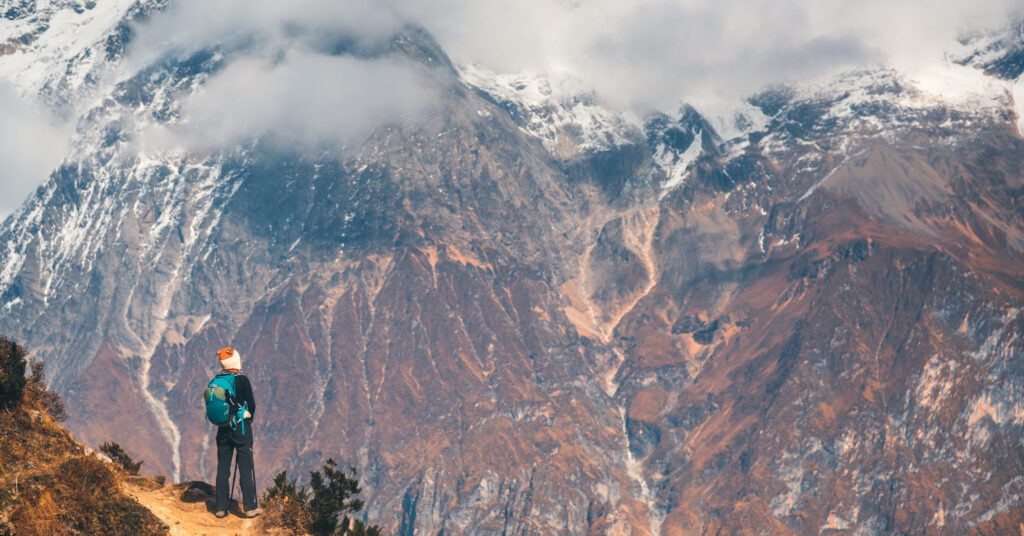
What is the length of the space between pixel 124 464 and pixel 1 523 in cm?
1260

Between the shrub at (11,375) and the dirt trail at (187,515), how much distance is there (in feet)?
15.1

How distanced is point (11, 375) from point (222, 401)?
8.87 metres

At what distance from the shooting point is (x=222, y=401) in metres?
40.4

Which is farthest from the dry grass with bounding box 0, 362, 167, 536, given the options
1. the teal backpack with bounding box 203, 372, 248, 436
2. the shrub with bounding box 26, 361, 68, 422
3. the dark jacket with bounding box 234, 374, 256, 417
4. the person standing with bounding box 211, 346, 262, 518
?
the dark jacket with bounding box 234, 374, 256, 417

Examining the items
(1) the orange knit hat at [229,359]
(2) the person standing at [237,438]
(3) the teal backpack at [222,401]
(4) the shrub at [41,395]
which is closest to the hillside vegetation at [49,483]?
(4) the shrub at [41,395]

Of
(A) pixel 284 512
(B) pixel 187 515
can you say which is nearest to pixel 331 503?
(A) pixel 284 512

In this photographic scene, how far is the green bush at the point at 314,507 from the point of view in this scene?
A: 4456 centimetres

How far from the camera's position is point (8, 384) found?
1736 inches

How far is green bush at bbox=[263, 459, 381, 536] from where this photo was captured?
4456 centimetres

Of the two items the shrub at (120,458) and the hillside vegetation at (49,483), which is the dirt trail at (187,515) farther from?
the shrub at (120,458)

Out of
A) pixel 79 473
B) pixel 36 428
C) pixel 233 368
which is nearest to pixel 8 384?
pixel 36 428

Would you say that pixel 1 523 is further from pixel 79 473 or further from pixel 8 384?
pixel 8 384

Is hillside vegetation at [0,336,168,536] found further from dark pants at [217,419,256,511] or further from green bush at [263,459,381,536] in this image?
green bush at [263,459,381,536]

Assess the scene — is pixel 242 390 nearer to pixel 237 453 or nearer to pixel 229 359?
pixel 229 359
